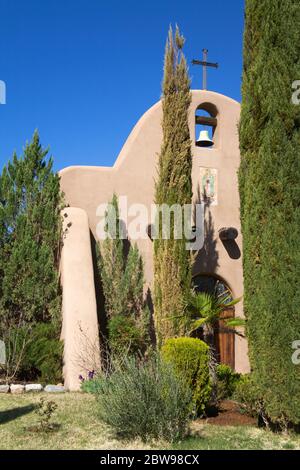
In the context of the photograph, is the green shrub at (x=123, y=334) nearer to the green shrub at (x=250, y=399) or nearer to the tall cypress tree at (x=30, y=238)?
the tall cypress tree at (x=30, y=238)

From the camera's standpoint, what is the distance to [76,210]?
11070 mm

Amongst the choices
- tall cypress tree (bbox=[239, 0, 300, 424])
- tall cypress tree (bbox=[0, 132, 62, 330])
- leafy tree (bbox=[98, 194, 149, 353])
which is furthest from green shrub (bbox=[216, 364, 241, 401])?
tall cypress tree (bbox=[0, 132, 62, 330])

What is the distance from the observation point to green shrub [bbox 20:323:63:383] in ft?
31.5

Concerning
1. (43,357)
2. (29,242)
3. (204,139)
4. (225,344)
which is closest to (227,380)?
(225,344)

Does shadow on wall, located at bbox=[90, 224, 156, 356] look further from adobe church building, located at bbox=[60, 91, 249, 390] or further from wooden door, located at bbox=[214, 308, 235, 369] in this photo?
wooden door, located at bbox=[214, 308, 235, 369]

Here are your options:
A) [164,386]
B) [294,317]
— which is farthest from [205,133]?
[164,386]

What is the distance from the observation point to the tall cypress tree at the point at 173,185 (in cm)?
1073

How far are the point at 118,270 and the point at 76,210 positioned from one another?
1.60m

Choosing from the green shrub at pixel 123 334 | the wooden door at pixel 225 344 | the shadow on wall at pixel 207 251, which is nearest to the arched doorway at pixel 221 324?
the wooden door at pixel 225 344

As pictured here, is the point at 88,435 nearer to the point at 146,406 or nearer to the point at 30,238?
the point at 146,406

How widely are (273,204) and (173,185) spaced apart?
15.1 feet
